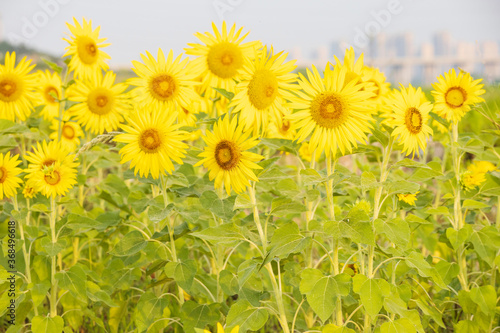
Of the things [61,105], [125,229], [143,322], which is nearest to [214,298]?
[143,322]

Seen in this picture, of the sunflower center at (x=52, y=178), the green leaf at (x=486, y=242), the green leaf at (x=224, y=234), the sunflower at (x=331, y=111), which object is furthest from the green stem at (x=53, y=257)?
the green leaf at (x=486, y=242)

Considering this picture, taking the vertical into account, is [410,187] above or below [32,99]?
below

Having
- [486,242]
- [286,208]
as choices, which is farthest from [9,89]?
[486,242]

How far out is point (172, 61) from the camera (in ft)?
7.43

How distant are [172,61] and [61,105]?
2.71 feet

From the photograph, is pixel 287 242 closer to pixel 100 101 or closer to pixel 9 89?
pixel 100 101

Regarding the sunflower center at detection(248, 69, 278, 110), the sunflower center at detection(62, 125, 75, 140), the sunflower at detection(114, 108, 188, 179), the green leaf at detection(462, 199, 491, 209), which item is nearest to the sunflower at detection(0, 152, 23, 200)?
the sunflower at detection(114, 108, 188, 179)

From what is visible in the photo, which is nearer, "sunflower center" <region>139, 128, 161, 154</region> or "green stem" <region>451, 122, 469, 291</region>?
"sunflower center" <region>139, 128, 161, 154</region>

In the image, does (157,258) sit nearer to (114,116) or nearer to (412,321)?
(114,116)

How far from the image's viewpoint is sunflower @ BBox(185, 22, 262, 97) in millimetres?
2169

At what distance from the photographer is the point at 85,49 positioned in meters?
2.85

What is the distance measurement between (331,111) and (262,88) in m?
0.29

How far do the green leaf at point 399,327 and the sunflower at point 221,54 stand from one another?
1.12 m

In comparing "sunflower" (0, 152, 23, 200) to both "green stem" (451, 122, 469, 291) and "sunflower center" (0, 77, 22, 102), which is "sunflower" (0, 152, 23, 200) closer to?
"sunflower center" (0, 77, 22, 102)
